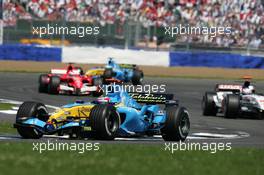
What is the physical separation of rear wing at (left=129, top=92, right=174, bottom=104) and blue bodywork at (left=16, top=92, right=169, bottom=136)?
0.38 ft

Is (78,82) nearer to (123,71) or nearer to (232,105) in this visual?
(123,71)

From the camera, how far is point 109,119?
45.0 ft

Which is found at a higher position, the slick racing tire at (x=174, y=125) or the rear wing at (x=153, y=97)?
the rear wing at (x=153, y=97)

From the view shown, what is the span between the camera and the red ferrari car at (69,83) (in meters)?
26.8

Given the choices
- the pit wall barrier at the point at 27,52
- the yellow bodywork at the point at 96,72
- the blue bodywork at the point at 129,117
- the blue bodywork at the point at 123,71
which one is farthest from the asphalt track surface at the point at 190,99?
the pit wall barrier at the point at 27,52

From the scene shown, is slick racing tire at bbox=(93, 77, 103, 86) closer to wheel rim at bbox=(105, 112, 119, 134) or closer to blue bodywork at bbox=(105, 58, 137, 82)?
blue bodywork at bbox=(105, 58, 137, 82)

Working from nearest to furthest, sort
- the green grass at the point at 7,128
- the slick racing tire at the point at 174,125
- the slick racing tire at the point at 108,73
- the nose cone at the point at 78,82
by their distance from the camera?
the slick racing tire at the point at 174,125 < the green grass at the point at 7,128 < the nose cone at the point at 78,82 < the slick racing tire at the point at 108,73

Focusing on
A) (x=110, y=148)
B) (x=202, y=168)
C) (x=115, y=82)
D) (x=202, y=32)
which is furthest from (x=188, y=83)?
(x=202, y=168)

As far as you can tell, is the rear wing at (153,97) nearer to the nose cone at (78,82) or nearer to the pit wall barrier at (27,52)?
the nose cone at (78,82)

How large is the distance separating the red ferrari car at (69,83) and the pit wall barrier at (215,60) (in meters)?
12.0

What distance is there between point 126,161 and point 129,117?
412cm

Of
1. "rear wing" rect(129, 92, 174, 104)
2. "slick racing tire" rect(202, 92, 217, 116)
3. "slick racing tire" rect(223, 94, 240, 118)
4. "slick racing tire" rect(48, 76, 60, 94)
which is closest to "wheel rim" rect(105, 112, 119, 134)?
"rear wing" rect(129, 92, 174, 104)

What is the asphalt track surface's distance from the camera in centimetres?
1658

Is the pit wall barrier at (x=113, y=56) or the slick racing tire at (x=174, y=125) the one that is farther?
the pit wall barrier at (x=113, y=56)
